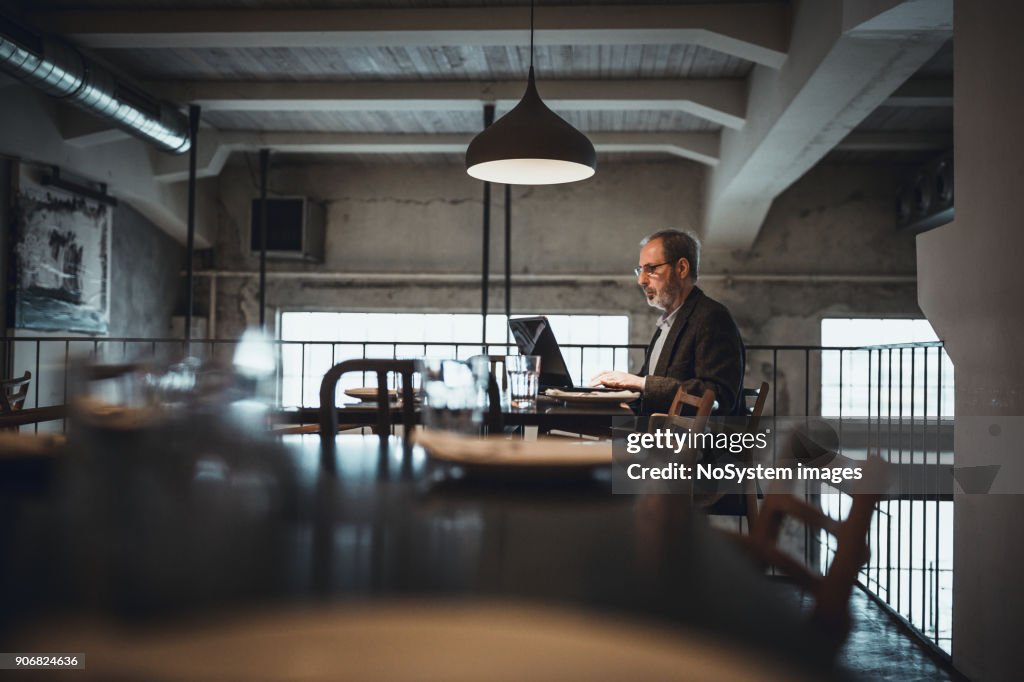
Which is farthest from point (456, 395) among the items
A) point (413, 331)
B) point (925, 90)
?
point (413, 331)

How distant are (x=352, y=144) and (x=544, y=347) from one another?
17.4 ft

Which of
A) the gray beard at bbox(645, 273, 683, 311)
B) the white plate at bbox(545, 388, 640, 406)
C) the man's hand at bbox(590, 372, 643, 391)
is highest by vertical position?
the gray beard at bbox(645, 273, 683, 311)

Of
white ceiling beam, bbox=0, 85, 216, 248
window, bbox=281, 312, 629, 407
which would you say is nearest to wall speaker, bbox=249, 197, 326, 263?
white ceiling beam, bbox=0, 85, 216, 248

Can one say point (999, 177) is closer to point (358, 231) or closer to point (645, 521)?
point (645, 521)

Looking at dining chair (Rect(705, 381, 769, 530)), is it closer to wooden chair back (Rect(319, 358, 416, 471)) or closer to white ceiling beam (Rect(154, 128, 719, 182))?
wooden chair back (Rect(319, 358, 416, 471))

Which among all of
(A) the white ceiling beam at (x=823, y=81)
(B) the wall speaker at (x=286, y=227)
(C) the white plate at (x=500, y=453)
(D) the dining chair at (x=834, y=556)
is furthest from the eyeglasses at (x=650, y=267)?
(B) the wall speaker at (x=286, y=227)

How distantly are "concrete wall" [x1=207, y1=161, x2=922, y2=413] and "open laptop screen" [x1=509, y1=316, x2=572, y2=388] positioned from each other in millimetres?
5417

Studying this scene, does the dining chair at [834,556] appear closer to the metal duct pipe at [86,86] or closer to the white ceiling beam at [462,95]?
the metal duct pipe at [86,86]

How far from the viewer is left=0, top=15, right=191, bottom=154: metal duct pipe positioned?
4.21m

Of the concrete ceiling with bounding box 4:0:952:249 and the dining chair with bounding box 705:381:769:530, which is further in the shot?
the concrete ceiling with bounding box 4:0:952:249

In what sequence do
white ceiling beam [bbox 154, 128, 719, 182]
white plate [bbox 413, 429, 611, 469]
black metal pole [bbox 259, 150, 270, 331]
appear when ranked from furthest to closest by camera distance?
black metal pole [bbox 259, 150, 270, 331] → white ceiling beam [bbox 154, 128, 719, 182] → white plate [bbox 413, 429, 611, 469]

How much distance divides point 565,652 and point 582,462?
611 millimetres

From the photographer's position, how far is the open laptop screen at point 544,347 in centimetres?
276

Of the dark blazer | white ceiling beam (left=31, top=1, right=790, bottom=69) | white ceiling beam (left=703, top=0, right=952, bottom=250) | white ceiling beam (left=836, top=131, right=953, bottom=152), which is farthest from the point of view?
white ceiling beam (left=836, top=131, right=953, bottom=152)
